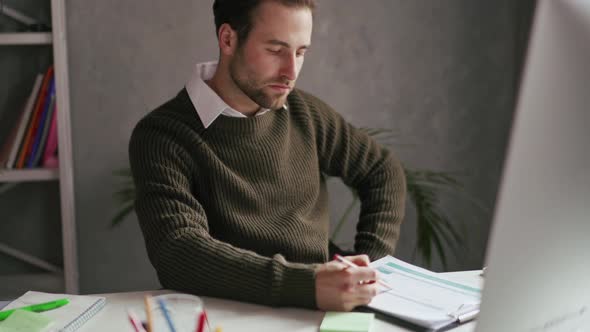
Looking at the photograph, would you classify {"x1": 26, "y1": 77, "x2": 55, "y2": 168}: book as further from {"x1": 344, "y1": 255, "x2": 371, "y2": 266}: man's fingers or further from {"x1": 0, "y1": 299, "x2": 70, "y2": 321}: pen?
{"x1": 344, "y1": 255, "x2": 371, "y2": 266}: man's fingers

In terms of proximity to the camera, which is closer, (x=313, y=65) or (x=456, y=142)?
(x=313, y=65)

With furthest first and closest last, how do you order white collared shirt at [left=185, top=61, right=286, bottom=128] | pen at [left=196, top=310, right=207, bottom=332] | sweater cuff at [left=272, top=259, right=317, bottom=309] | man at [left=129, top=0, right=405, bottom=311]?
white collared shirt at [left=185, top=61, right=286, bottom=128], man at [left=129, top=0, right=405, bottom=311], sweater cuff at [left=272, top=259, right=317, bottom=309], pen at [left=196, top=310, right=207, bottom=332]

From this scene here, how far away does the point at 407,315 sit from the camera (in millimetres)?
1223

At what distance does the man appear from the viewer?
4.83ft

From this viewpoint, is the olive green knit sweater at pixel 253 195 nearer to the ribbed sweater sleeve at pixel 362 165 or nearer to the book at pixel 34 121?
the ribbed sweater sleeve at pixel 362 165

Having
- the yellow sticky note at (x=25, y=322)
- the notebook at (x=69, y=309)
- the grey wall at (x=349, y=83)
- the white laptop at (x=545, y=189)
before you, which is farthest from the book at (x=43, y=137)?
the white laptop at (x=545, y=189)

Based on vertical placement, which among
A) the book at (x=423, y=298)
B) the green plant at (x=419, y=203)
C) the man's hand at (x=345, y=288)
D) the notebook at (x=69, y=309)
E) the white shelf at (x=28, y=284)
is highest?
the man's hand at (x=345, y=288)

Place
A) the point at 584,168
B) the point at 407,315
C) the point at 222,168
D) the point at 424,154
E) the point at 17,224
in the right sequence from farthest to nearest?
the point at 424,154 → the point at 17,224 → the point at 222,168 → the point at 407,315 → the point at 584,168

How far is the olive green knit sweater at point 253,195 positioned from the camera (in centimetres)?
138

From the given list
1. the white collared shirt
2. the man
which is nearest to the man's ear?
the man

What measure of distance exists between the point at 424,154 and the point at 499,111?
34 cm

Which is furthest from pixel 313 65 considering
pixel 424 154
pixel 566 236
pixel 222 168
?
pixel 566 236

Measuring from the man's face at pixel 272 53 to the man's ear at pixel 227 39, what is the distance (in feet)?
0.08

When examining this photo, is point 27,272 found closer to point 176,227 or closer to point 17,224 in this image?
point 17,224
